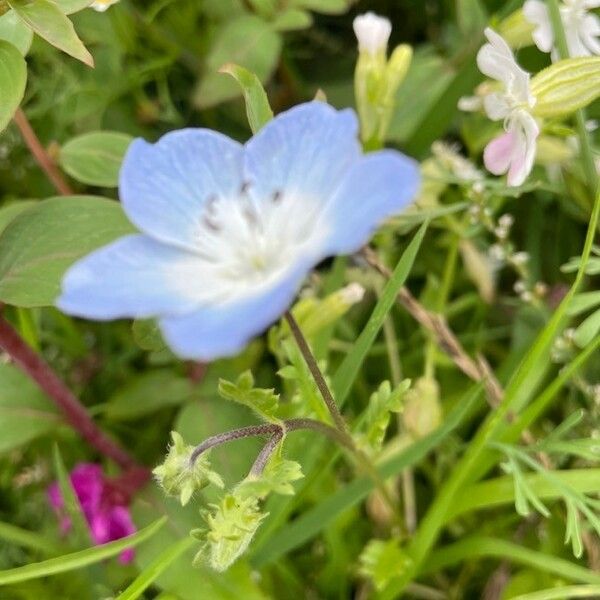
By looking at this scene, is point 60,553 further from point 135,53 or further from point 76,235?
point 135,53

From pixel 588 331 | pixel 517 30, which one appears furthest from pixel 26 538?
pixel 517 30

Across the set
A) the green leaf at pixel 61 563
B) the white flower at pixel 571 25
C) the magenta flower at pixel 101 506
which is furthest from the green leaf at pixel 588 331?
the magenta flower at pixel 101 506

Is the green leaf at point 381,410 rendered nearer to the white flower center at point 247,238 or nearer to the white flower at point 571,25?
the white flower center at point 247,238

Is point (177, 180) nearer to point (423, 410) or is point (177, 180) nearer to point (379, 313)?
point (379, 313)

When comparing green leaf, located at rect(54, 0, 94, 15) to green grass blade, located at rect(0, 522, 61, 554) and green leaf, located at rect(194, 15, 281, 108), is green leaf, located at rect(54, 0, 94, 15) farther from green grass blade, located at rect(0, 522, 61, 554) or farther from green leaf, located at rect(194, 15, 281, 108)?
green grass blade, located at rect(0, 522, 61, 554)

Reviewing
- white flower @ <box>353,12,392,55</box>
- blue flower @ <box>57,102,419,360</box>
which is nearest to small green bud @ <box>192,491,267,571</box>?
blue flower @ <box>57,102,419,360</box>
